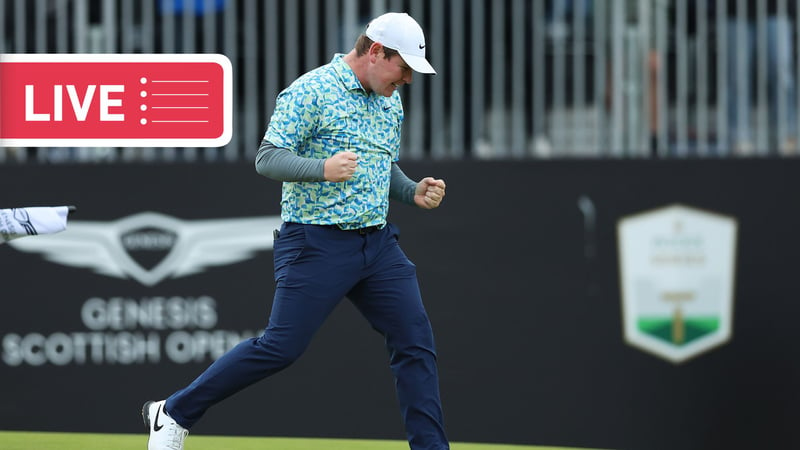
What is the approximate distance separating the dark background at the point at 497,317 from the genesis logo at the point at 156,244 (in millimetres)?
54

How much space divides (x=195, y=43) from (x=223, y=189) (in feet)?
3.73

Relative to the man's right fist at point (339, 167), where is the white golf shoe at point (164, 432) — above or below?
below

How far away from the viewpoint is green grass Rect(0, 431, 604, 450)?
6137mm

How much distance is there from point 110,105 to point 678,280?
114 inches

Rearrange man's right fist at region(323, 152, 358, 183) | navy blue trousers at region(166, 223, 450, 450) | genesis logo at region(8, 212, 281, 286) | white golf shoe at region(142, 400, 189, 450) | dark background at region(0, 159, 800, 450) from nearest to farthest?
man's right fist at region(323, 152, 358, 183) → navy blue trousers at region(166, 223, 450, 450) → white golf shoe at region(142, 400, 189, 450) → dark background at region(0, 159, 800, 450) → genesis logo at region(8, 212, 281, 286)

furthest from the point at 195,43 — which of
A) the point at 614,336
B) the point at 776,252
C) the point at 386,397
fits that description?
the point at 776,252

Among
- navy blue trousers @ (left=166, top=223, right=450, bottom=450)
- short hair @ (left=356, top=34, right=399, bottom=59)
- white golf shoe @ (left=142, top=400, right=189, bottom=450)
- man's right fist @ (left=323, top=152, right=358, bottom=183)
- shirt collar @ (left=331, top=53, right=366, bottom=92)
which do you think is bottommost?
white golf shoe @ (left=142, top=400, right=189, bottom=450)

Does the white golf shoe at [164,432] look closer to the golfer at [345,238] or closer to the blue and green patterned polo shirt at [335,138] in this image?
the golfer at [345,238]

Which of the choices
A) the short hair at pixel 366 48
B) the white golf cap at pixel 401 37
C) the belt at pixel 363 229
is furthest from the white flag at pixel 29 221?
the white golf cap at pixel 401 37

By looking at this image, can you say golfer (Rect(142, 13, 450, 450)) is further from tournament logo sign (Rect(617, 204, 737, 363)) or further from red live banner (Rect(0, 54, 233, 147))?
tournament logo sign (Rect(617, 204, 737, 363))

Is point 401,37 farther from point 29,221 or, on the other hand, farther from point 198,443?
point 198,443

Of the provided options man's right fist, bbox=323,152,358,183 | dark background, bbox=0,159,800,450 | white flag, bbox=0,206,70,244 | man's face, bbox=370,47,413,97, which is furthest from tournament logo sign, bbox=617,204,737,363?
white flag, bbox=0,206,70,244

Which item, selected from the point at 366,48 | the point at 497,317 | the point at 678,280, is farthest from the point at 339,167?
the point at 678,280

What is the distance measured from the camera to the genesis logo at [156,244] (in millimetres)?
6871
